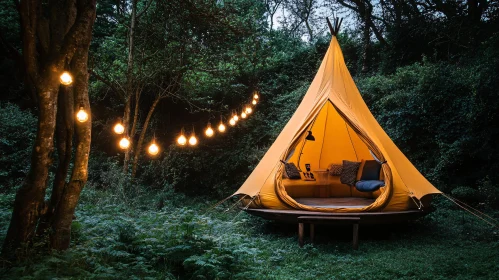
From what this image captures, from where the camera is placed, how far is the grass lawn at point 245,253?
127 inches

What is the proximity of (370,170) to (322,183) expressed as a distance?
121cm

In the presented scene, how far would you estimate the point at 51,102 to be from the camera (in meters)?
3.42

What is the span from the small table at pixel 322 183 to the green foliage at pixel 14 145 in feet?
22.0

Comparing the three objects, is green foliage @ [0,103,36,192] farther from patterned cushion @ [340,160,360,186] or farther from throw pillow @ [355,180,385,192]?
throw pillow @ [355,180,385,192]

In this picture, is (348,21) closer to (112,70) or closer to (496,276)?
(112,70)

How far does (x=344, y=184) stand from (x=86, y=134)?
5783 millimetres

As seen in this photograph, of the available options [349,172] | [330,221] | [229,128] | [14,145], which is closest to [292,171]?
[349,172]

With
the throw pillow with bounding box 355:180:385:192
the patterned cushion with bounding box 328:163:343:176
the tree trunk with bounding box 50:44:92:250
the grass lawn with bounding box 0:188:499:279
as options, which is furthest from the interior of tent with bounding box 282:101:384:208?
the tree trunk with bounding box 50:44:92:250

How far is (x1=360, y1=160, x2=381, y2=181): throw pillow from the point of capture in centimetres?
742

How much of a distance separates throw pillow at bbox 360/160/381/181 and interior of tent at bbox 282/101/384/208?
0.02 m

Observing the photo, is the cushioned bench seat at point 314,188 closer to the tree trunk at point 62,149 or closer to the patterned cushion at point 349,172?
the patterned cushion at point 349,172

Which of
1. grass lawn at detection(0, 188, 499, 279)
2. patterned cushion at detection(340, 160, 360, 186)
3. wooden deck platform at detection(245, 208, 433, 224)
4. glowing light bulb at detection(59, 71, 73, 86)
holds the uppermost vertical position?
glowing light bulb at detection(59, 71, 73, 86)

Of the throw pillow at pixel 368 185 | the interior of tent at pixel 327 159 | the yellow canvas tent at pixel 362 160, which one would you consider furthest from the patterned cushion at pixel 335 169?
the throw pillow at pixel 368 185

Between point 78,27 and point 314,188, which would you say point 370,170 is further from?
point 78,27
